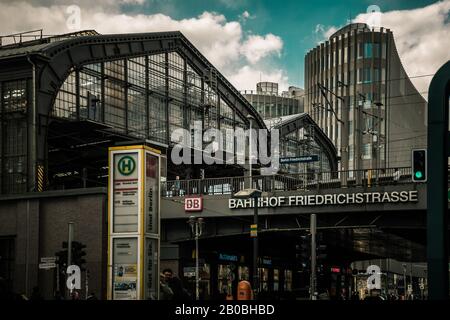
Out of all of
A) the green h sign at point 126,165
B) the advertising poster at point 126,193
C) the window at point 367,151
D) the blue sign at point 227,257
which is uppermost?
the window at point 367,151

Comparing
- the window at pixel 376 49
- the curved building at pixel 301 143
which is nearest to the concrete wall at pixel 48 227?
the curved building at pixel 301 143

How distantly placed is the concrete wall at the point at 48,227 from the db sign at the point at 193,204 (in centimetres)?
516

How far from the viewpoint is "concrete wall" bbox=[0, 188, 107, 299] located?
50719 millimetres

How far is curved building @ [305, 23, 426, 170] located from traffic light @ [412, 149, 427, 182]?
116264 mm

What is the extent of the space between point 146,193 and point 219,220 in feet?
Answer: 90.3

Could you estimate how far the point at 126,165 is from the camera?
24.5 metres

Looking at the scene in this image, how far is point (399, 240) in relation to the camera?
74875 mm

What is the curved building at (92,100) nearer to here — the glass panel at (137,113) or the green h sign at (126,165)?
the glass panel at (137,113)

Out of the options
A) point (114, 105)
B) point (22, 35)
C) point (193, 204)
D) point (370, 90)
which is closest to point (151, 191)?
point (193, 204)

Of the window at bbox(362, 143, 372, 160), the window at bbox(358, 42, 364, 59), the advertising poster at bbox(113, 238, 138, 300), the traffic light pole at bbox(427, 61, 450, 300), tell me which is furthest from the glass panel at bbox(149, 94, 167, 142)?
the window at bbox(358, 42, 364, 59)

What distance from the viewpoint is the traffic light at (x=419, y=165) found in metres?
19.9

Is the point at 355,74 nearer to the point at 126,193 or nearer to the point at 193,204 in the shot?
the point at 193,204
